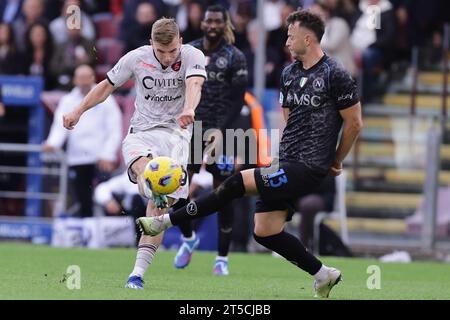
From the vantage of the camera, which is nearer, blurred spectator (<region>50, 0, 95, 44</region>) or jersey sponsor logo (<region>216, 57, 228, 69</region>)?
jersey sponsor logo (<region>216, 57, 228, 69</region>)

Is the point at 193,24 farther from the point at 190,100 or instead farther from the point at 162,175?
the point at 162,175

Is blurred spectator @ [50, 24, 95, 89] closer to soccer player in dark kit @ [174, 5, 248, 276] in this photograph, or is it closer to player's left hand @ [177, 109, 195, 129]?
soccer player in dark kit @ [174, 5, 248, 276]

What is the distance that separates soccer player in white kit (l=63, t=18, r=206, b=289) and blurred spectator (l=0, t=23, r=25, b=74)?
424 inches

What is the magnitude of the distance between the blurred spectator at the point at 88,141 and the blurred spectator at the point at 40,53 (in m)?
2.44

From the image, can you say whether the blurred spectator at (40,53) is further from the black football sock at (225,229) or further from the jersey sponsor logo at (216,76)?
the black football sock at (225,229)

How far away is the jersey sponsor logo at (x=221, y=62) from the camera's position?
14.7m

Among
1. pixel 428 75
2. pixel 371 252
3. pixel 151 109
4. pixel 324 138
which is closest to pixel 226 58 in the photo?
pixel 151 109

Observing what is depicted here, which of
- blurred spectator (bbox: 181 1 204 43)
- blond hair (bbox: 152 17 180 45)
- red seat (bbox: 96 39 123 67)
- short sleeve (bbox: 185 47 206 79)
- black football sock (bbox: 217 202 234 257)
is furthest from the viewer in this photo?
red seat (bbox: 96 39 123 67)

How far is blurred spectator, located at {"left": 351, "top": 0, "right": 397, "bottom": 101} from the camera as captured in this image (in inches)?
876

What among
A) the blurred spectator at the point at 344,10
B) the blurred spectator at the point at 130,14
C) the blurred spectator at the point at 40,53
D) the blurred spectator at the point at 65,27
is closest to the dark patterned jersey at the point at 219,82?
the blurred spectator at the point at 344,10

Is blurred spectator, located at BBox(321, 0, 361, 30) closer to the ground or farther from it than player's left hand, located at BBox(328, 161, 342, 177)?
farther from it

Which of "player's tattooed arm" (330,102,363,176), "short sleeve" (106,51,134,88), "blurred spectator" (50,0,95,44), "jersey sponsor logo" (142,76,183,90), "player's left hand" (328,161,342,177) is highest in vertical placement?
"blurred spectator" (50,0,95,44)

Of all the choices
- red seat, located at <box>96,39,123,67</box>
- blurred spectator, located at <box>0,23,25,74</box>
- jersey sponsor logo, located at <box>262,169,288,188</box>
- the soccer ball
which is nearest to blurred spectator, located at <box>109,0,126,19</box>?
red seat, located at <box>96,39,123,67</box>

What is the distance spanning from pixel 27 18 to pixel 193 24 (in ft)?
12.4
